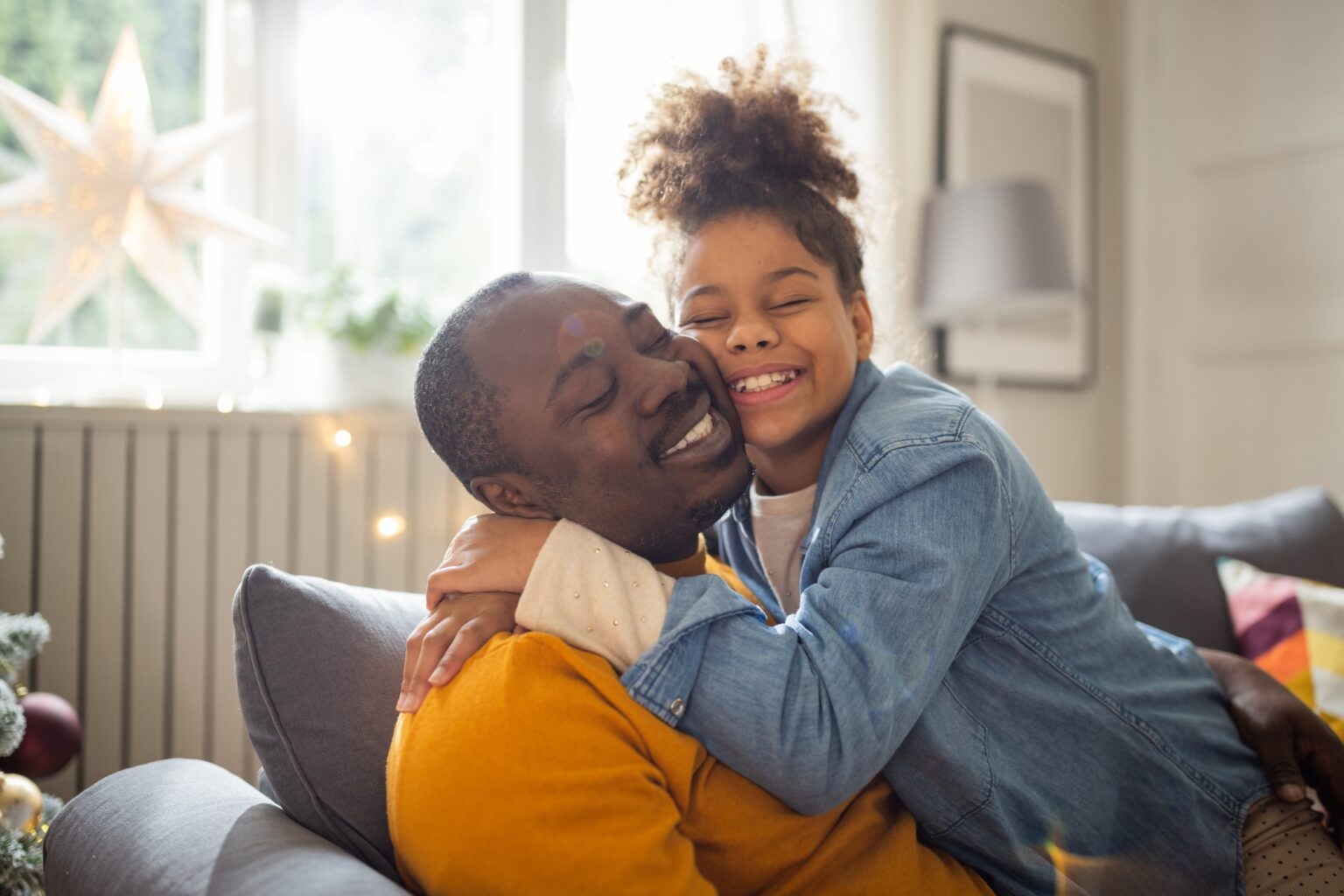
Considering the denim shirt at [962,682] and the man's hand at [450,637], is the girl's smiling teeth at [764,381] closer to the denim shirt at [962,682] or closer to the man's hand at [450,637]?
the denim shirt at [962,682]

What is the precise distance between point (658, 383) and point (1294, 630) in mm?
1151

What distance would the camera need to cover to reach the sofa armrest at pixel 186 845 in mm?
813

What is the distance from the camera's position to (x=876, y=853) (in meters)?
0.94

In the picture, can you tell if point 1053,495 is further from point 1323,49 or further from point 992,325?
point 1323,49

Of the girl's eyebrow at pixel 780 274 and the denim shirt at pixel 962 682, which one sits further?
the girl's eyebrow at pixel 780 274

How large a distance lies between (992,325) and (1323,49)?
A: 129 centimetres

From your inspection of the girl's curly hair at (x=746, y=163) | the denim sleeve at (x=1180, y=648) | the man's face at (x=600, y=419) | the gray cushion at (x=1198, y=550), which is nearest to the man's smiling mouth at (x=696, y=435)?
the man's face at (x=600, y=419)

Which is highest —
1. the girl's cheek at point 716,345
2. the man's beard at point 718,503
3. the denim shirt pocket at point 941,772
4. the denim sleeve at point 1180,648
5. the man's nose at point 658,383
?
the girl's cheek at point 716,345

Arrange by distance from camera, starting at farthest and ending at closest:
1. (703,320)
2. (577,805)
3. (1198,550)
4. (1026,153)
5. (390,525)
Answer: (1026,153)
(390,525)
(1198,550)
(703,320)
(577,805)

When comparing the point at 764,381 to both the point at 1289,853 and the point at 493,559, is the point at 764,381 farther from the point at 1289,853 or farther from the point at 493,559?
the point at 1289,853

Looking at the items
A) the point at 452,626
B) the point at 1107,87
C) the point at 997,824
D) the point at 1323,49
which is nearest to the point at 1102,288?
the point at 1107,87

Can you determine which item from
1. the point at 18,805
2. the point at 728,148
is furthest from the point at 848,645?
the point at 18,805

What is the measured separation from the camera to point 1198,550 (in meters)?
1.71

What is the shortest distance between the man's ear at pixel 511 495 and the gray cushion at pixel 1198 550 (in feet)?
3.65
